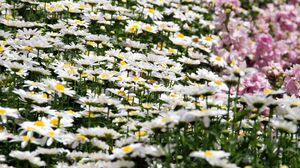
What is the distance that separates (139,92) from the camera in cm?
425

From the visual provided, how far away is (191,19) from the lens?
6758 mm

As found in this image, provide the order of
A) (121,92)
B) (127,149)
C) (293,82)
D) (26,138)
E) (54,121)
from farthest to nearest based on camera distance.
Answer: (293,82) → (121,92) → (54,121) → (26,138) → (127,149)

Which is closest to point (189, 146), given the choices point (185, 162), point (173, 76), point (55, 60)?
point (185, 162)

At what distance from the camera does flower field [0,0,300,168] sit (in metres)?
2.98

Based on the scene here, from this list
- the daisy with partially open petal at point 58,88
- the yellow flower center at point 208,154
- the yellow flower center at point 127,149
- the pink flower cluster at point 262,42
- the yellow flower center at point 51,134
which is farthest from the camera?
the pink flower cluster at point 262,42

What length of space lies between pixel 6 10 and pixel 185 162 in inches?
114

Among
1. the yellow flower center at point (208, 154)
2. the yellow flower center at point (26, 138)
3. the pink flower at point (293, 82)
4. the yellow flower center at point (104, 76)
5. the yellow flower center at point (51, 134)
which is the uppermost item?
the yellow flower center at point (208, 154)

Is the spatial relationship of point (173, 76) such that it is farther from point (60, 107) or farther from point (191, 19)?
point (191, 19)

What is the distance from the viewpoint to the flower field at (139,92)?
9.78 ft

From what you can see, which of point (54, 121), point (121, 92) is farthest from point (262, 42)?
point (54, 121)

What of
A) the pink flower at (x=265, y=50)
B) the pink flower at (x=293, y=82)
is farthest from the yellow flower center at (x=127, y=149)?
the pink flower at (x=265, y=50)

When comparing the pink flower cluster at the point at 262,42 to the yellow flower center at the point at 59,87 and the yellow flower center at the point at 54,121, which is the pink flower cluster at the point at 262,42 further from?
the yellow flower center at the point at 54,121

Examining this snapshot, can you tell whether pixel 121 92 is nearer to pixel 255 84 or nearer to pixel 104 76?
pixel 104 76

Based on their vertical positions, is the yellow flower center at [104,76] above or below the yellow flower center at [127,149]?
below
